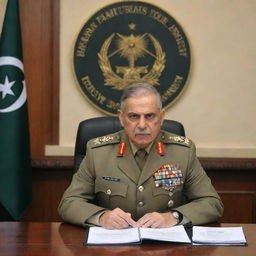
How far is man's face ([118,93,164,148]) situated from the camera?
233cm

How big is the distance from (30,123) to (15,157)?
0.39 meters

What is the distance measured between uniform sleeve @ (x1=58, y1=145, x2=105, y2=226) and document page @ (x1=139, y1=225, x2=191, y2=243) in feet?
1.01

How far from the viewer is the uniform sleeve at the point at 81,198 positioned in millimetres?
2155

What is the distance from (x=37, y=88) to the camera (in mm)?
3619

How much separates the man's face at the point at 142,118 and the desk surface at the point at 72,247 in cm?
60

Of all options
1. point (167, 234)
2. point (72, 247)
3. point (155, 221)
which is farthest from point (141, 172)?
point (72, 247)

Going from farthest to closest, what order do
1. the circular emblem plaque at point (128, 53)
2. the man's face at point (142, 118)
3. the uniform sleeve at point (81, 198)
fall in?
1. the circular emblem plaque at point (128, 53)
2. the man's face at point (142, 118)
3. the uniform sleeve at point (81, 198)

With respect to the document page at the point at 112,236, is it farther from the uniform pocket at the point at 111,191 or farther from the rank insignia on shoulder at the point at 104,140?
the rank insignia on shoulder at the point at 104,140

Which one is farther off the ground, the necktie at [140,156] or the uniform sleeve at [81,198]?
the necktie at [140,156]

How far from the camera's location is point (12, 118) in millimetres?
3346

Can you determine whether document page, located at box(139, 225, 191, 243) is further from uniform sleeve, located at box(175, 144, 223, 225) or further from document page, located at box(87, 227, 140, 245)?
uniform sleeve, located at box(175, 144, 223, 225)

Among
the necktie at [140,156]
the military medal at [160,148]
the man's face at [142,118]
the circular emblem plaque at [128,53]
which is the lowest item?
the necktie at [140,156]

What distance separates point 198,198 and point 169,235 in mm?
496

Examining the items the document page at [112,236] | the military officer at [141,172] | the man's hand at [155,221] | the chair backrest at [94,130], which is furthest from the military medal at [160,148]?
the document page at [112,236]
